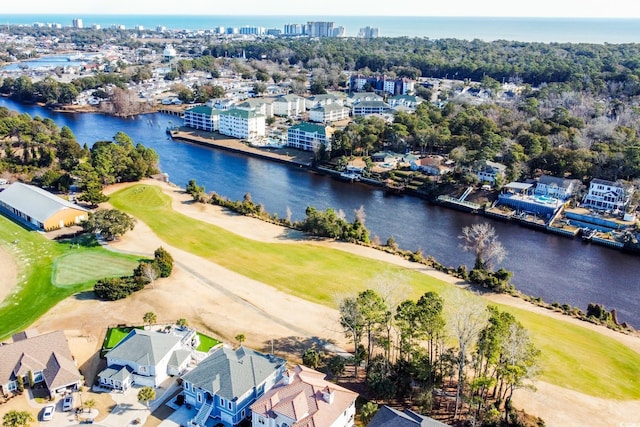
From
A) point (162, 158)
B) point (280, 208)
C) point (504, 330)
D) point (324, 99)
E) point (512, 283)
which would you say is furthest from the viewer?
point (324, 99)

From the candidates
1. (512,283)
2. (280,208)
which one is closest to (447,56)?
(280,208)

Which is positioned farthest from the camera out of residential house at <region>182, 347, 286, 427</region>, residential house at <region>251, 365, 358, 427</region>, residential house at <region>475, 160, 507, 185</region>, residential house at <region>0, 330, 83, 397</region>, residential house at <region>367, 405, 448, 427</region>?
residential house at <region>475, 160, 507, 185</region>

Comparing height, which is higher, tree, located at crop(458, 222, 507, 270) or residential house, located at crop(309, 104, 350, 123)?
residential house, located at crop(309, 104, 350, 123)

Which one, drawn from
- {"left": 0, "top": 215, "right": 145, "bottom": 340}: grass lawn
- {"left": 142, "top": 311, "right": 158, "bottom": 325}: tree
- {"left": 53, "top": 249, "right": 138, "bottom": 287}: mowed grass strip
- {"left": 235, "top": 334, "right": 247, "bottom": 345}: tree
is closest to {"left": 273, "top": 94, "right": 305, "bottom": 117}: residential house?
{"left": 0, "top": 215, "right": 145, "bottom": 340}: grass lawn

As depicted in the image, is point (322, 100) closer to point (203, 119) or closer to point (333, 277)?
point (203, 119)

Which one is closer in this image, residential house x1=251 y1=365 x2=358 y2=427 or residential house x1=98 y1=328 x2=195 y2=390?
residential house x1=251 y1=365 x2=358 y2=427

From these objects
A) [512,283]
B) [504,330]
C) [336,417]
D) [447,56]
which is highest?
[447,56]

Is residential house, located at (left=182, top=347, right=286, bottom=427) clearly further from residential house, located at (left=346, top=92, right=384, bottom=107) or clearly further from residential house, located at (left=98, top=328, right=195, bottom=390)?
residential house, located at (left=346, top=92, right=384, bottom=107)

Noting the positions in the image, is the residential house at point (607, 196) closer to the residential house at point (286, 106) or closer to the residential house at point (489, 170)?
the residential house at point (489, 170)

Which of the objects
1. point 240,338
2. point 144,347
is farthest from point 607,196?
point 144,347

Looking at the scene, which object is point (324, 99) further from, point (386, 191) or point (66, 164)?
point (66, 164)
